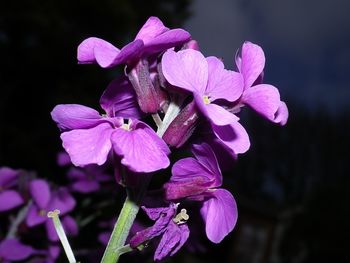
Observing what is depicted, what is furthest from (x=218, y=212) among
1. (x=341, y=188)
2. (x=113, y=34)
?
(x=113, y=34)

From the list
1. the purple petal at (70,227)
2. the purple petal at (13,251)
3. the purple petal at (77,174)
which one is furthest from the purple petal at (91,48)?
the purple petal at (77,174)

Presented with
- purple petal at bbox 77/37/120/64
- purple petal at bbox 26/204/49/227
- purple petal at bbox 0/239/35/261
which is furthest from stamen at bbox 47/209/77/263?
purple petal at bbox 26/204/49/227

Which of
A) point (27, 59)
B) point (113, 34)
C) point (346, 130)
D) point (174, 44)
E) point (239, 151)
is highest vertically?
point (174, 44)

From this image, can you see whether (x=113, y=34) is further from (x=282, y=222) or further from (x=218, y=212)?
(x=218, y=212)

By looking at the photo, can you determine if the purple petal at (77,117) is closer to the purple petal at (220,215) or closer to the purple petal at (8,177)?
the purple petal at (220,215)

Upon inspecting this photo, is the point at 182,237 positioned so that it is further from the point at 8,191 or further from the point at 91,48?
the point at 8,191

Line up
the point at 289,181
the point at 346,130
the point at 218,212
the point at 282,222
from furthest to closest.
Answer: the point at 346,130 < the point at 289,181 < the point at 282,222 < the point at 218,212
